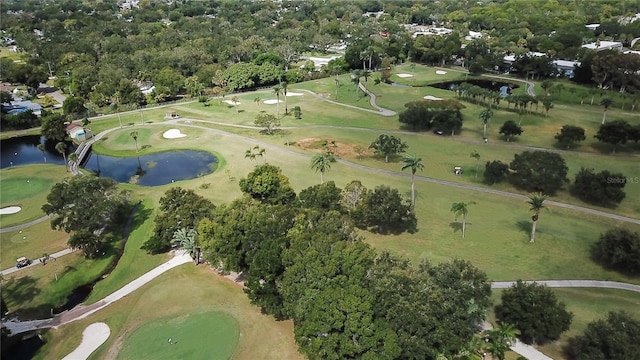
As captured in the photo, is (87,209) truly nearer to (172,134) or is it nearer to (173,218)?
(173,218)

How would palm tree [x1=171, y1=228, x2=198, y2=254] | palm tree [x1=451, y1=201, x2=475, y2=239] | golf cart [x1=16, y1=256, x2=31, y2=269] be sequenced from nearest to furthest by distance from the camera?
palm tree [x1=171, y1=228, x2=198, y2=254] < golf cart [x1=16, y1=256, x2=31, y2=269] < palm tree [x1=451, y1=201, x2=475, y2=239]

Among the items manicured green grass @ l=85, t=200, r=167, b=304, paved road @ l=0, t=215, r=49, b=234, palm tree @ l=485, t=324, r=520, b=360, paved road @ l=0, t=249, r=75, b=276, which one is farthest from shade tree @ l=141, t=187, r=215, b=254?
palm tree @ l=485, t=324, r=520, b=360

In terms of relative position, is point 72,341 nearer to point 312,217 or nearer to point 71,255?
point 71,255

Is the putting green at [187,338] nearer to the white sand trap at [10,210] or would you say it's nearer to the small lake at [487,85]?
the white sand trap at [10,210]

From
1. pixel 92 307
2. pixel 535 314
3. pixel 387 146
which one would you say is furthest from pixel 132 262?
Answer: pixel 387 146

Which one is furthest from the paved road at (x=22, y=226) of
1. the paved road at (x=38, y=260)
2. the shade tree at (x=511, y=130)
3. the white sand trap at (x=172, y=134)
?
the shade tree at (x=511, y=130)

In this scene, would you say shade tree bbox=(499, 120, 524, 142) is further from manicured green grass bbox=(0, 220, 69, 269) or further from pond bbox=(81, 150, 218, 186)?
manicured green grass bbox=(0, 220, 69, 269)
